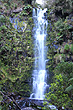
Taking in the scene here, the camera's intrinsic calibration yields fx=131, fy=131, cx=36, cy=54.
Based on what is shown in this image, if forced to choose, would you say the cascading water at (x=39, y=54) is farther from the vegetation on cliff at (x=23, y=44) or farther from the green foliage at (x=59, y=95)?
the green foliage at (x=59, y=95)

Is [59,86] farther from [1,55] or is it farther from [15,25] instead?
[15,25]

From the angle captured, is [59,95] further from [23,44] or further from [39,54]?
[23,44]

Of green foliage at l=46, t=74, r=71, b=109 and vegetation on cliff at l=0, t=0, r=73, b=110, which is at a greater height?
vegetation on cliff at l=0, t=0, r=73, b=110

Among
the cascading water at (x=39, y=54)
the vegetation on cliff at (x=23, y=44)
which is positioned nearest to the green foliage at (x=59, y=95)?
the vegetation on cliff at (x=23, y=44)

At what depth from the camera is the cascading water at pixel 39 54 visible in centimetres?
865

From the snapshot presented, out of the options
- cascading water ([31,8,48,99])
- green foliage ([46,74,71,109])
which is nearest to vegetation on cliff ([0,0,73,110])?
cascading water ([31,8,48,99])

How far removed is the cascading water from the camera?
865 cm

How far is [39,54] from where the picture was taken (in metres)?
9.36

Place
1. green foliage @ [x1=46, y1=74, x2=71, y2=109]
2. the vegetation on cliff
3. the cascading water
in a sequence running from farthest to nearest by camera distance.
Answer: the cascading water → the vegetation on cliff → green foliage @ [x1=46, y1=74, x2=71, y2=109]

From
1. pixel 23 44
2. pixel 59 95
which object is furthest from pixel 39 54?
pixel 59 95

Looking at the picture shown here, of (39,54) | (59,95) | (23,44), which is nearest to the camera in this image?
(59,95)

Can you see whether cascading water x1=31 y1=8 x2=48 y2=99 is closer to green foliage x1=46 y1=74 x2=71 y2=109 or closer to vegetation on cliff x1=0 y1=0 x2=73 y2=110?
vegetation on cliff x1=0 y1=0 x2=73 y2=110

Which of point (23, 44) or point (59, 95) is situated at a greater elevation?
point (23, 44)

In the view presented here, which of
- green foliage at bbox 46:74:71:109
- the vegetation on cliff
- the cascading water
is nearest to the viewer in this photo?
green foliage at bbox 46:74:71:109
